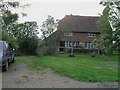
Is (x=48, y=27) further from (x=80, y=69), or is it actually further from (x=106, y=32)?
(x=80, y=69)

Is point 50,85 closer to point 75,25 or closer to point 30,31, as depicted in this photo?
point 30,31

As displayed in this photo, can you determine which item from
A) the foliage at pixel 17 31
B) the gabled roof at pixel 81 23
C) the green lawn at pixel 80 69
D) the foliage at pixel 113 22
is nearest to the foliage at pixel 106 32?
the foliage at pixel 113 22

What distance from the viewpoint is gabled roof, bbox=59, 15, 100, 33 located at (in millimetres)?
60281

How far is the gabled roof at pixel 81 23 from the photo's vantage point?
60281mm

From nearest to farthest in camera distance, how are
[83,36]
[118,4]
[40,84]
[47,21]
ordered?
[40,84], [118,4], [47,21], [83,36]

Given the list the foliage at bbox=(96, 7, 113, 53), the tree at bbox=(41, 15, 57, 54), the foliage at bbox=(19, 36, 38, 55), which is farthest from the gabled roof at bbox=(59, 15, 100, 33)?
the foliage at bbox=(19, 36, 38, 55)

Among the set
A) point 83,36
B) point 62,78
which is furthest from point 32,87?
point 83,36

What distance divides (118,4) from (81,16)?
24.8 meters

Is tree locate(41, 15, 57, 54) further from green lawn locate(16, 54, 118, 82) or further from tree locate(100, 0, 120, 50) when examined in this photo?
green lawn locate(16, 54, 118, 82)

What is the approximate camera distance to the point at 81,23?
6156 cm

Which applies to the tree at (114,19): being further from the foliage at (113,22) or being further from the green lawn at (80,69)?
the green lawn at (80,69)

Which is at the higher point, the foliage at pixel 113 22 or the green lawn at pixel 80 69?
the foliage at pixel 113 22

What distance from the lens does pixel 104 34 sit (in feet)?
133

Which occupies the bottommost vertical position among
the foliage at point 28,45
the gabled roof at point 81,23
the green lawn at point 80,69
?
the green lawn at point 80,69
